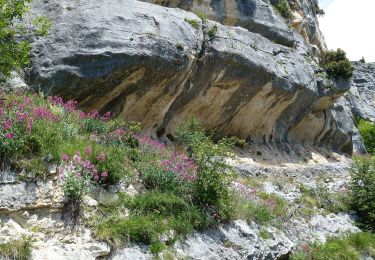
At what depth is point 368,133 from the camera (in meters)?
42.0

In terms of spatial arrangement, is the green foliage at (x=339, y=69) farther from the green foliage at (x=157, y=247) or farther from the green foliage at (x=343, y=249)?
the green foliage at (x=157, y=247)

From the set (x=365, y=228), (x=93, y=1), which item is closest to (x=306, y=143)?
(x=365, y=228)

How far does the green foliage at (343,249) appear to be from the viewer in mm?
12398

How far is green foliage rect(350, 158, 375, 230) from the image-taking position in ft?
50.5

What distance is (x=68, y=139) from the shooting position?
1002cm

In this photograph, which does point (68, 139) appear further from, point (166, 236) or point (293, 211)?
point (293, 211)

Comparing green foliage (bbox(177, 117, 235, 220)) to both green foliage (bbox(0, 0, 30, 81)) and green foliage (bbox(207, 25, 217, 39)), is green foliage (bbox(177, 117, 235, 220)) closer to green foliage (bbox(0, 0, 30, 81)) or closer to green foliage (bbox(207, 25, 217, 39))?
green foliage (bbox(0, 0, 30, 81))

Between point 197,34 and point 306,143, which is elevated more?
point 197,34

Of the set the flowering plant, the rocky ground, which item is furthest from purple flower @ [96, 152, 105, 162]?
the rocky ground

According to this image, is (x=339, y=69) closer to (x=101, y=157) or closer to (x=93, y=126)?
(x=93, y=126)

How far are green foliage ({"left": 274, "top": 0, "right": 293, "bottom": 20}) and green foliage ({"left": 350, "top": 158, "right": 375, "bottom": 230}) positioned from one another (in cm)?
1404

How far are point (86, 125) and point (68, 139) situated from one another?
197 centimetres

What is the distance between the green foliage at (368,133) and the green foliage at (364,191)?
27.2 m

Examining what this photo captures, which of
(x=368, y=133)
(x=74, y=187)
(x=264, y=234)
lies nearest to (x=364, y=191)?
(x=264, y=234)
